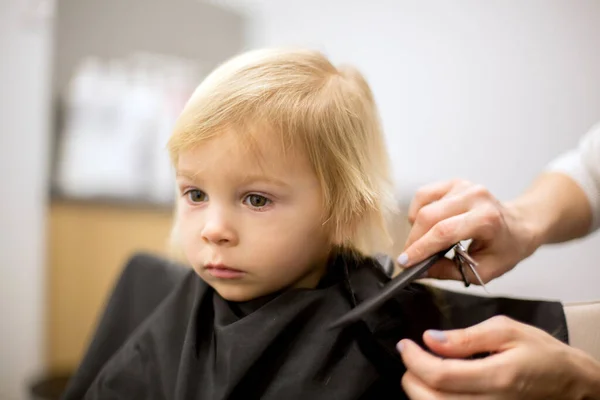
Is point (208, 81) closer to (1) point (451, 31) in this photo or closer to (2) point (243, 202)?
(2) point (243, 202)

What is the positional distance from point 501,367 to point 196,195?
1.34 ft

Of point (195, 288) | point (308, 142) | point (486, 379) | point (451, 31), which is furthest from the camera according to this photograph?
point (451, 31)

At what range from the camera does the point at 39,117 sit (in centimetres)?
A: 178

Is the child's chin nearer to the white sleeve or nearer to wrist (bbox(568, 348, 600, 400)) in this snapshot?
wrist (bbox(568, 348, 600, 400))

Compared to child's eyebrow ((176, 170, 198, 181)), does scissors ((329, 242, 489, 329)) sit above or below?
below

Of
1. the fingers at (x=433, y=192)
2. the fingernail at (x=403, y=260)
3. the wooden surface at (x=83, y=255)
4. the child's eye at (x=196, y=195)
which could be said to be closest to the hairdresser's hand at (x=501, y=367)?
the fingernail at (x=403, y=260)

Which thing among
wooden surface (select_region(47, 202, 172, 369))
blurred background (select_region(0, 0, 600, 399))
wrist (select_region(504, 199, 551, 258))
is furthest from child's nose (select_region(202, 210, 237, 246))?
wooden surface (select_region(47, 202, 172, 369))

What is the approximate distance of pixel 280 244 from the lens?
607 millimetres

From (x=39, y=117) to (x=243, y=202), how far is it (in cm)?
148

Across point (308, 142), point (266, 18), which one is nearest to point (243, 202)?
point (308, 142)

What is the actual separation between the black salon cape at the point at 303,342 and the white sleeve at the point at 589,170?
0.26 metres

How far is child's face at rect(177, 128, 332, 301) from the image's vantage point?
1.94 ft

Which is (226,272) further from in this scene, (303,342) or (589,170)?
(589,170)

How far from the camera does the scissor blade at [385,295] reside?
21.0 inches
